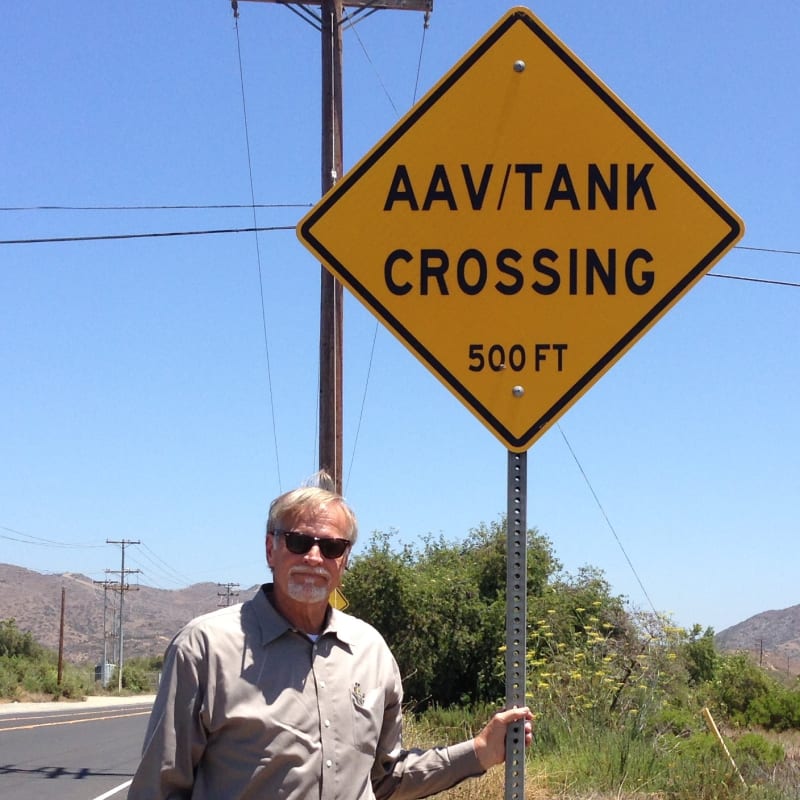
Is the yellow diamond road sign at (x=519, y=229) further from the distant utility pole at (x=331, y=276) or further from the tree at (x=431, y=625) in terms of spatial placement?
the tree at (x=431, y=625)

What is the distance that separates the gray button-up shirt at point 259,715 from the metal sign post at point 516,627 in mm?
351

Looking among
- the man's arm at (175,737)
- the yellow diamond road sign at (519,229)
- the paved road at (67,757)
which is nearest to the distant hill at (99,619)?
the paved road at (67,757)

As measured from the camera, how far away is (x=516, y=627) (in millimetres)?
2891

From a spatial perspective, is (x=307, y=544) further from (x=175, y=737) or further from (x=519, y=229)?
(x=519, y=229)

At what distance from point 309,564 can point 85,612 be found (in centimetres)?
13811

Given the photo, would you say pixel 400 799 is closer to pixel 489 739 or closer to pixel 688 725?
pixel 489 739

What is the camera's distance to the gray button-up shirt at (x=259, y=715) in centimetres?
269

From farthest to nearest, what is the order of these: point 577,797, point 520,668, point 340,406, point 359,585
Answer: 1. point 359,585
2. point 340,406
3. point 577,797
4. point 520,668

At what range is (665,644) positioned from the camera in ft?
35.9

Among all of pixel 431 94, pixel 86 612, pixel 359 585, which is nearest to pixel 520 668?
pixel 431 94

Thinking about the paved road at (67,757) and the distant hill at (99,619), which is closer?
the paved road at (67,757)

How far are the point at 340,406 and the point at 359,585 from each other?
3574 mm

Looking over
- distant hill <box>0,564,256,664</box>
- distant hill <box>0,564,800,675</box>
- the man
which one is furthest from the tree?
distant hill <box>0,564,256,664</box>

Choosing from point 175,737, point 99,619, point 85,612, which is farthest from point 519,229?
point 85,612
